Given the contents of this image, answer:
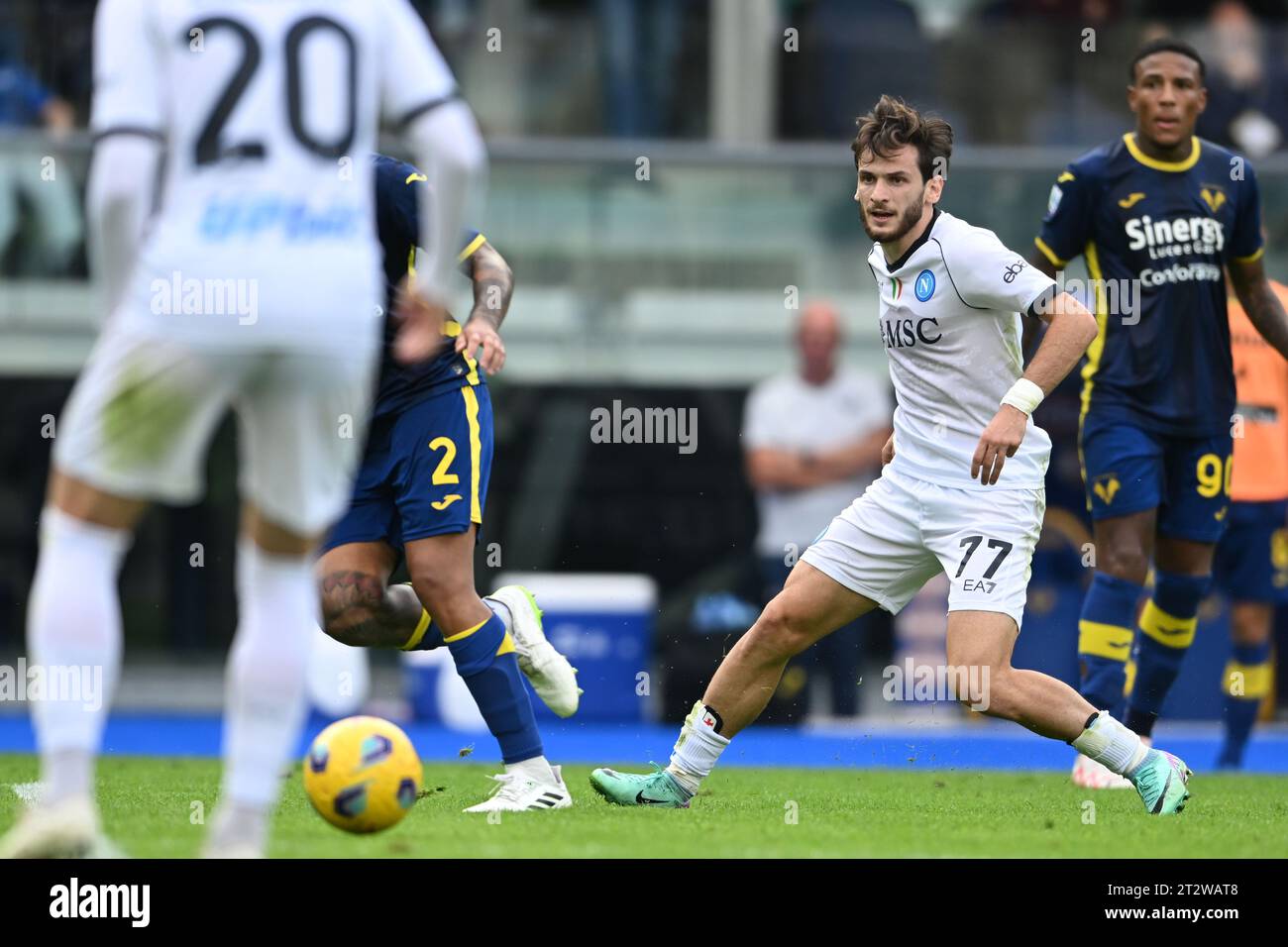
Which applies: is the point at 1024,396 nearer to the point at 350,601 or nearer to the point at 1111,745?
the point at 1111,745

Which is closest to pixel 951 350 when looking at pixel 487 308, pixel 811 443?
pixel 487 308

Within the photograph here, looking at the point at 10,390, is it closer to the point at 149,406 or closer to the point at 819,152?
the point at 819,152

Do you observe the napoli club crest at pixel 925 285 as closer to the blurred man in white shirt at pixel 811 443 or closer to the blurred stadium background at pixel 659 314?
the blurred man in white shirt at pixel 811 443

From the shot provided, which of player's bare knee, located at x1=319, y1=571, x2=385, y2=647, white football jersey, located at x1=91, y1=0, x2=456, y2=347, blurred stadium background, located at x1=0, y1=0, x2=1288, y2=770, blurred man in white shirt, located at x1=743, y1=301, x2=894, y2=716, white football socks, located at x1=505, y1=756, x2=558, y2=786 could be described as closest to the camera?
white football jersey, located at x1=91, y1=0, x2=456, y2=347

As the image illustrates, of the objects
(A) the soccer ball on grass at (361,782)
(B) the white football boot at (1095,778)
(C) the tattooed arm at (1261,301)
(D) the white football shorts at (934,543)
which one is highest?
(C) the tattooed arm at (1261,301)

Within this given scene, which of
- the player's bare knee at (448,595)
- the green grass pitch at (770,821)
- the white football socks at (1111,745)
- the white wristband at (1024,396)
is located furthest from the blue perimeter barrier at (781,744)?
the white wristband at (1024,396)

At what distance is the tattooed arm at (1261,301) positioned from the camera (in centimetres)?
870

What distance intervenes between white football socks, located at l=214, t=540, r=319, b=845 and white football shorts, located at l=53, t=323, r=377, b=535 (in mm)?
153

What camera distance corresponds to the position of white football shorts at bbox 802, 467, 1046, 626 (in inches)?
269

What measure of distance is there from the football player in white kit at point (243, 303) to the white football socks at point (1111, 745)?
10.1 feet

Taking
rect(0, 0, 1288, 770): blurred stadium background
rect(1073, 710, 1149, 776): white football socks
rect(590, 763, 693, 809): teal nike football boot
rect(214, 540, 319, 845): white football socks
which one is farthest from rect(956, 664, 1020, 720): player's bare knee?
rect(0, 0, 1288, 770): blurred stadium background

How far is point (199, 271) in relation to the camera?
4.51 m

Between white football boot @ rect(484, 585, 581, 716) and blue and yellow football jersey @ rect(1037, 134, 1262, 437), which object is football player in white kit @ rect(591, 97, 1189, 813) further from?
blue and yellow football jersey @ rect(1037, 134, 1262, 437)
